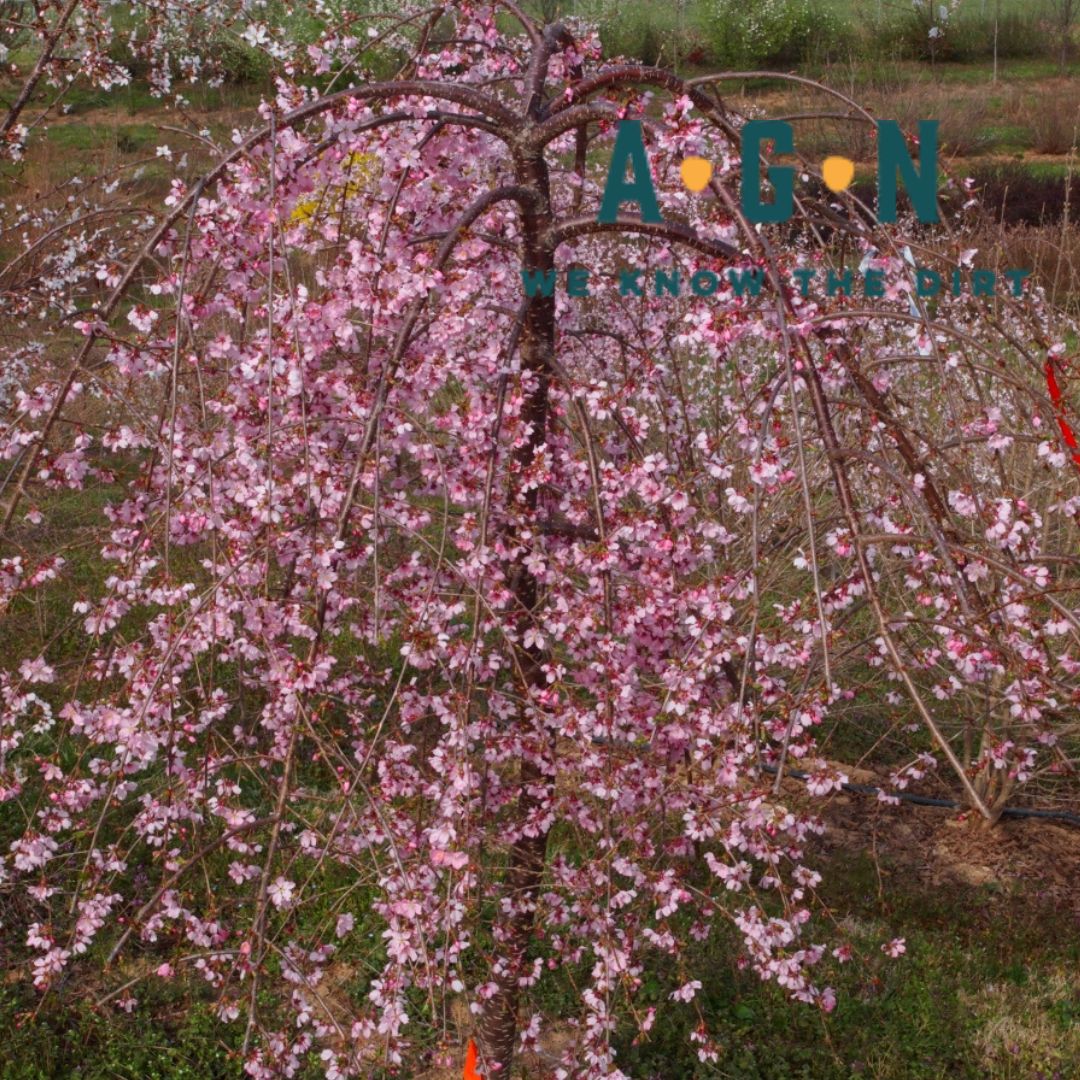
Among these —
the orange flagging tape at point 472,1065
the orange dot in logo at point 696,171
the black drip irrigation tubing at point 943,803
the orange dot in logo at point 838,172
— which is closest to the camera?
the orange dot in logo at point 696,171

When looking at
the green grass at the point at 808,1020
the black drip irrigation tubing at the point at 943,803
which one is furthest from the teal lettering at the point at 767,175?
the black drip irrigation tubing at the point at 943,803

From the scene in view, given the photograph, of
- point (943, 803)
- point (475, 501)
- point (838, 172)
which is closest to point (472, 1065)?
point (475, 501)

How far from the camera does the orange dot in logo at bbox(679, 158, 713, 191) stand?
1.98 metres

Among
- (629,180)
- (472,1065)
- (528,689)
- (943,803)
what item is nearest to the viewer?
(528,689)

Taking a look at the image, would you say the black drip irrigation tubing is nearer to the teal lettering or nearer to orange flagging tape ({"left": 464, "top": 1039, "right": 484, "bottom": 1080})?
orange flagging tape ({"left": 464, "top": 1039, "right": 484, "bottom": 1080})

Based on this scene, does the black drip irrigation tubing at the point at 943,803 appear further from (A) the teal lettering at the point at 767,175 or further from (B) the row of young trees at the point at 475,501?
(A) the teal lettering at the point at 767,175

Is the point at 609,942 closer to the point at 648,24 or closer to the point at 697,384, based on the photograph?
the point at 697,384

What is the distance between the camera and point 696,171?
2010 mm

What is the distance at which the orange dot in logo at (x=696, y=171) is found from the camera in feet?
6.50

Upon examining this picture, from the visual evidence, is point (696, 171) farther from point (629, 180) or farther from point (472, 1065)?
point (472, 1065)

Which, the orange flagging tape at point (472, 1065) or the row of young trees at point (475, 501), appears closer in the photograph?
the row of young trees at point (475, 501)

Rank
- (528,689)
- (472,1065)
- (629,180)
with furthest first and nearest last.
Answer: (472,1065)
(629,180)
(528,689)

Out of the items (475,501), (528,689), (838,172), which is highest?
(838,172)

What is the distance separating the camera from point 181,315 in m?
1.96
